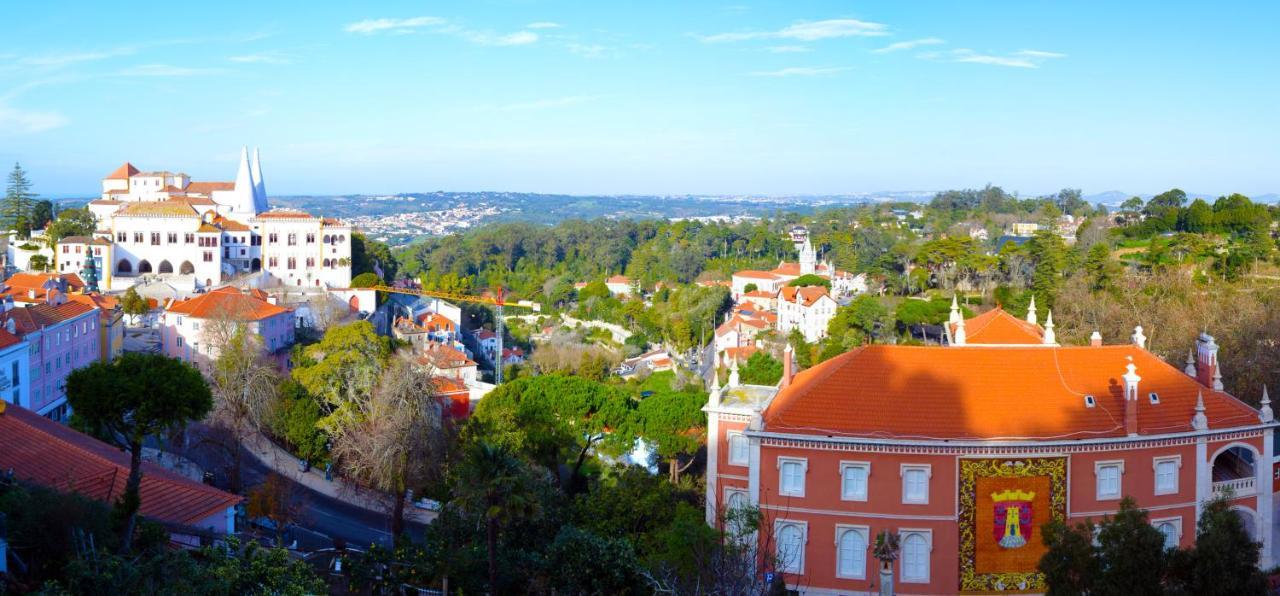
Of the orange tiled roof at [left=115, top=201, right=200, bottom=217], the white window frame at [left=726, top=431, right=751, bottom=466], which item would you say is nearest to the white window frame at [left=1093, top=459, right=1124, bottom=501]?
the white window frame at [left=726, top=431, right=751, bottom=466]

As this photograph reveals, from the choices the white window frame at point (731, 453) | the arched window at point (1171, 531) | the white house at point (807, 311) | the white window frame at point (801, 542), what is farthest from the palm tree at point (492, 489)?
the white house at point (807, 311)

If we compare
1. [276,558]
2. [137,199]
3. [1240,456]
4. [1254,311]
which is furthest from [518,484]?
[137,199]

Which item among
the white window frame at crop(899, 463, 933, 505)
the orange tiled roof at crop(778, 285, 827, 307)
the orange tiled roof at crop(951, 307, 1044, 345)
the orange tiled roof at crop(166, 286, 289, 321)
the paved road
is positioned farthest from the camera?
the orange tiled roof at crop(778, 285, 827, 307)

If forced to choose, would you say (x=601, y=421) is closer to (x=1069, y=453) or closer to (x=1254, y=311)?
(x=1069, y=453)

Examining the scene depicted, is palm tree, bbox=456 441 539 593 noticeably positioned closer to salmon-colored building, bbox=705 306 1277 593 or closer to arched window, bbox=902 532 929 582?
salmon-colored building, bbox=705 306 1277 593

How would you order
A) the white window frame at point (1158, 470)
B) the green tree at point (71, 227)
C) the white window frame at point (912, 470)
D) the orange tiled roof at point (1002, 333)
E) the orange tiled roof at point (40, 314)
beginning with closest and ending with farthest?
the white window frame at point (912, 470) < the white window frame at point (1158, 470) < the orange tiled roof at point (1002, 333) < the orange tiled roof at point (40, 314) < the green tree at point (71, 227)

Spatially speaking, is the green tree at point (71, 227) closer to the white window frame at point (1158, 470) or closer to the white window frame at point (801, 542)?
the white window frame at point (801, 542)
